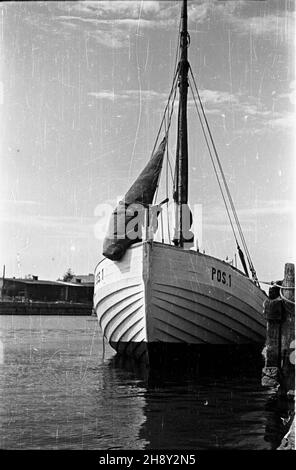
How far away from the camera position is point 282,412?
9.80 meters

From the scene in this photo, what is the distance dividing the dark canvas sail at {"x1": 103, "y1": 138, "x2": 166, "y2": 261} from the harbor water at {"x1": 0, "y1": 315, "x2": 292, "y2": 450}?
3519mm

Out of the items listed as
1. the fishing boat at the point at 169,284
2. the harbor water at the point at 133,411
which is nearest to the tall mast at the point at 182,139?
the fishing boat at the point at 169,284

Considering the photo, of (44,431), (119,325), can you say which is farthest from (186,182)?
(44,431)

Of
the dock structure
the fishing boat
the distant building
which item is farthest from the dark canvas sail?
the distant building

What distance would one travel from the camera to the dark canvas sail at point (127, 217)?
1530 centimetres

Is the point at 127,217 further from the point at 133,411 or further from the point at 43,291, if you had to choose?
the point at 43,291

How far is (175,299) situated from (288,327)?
16.6ft

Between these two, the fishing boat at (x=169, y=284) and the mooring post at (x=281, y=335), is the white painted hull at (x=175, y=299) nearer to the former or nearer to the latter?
the fishing boat at (x=169, y=284)

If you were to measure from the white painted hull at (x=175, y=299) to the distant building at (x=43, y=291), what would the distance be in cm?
6480

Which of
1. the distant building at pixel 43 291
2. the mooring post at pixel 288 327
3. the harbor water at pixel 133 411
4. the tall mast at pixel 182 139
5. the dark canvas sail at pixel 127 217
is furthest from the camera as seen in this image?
the distant building at pixel 43 291

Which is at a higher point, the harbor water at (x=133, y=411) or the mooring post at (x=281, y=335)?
the mooring post at (x=281, y=335)

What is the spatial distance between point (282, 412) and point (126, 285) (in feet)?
21.7

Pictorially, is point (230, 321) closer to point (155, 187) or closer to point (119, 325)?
point (119, 325)

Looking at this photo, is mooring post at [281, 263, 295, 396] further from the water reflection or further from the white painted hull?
the white painted hull
